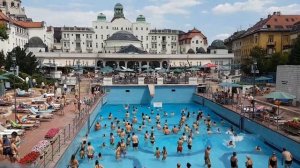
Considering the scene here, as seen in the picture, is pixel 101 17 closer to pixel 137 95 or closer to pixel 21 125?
pixel 137 95

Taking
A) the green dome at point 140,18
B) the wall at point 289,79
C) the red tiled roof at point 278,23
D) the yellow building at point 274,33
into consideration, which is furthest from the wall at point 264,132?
the green dome at point 140,18

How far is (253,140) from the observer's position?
73.0 ft

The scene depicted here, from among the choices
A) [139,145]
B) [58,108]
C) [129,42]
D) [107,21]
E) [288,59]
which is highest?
[107,21]

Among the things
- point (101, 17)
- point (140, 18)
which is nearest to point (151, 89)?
point (101, 17)

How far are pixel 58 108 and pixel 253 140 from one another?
46.2 feet

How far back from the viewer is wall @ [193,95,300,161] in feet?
57.2

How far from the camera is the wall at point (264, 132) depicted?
687 inches

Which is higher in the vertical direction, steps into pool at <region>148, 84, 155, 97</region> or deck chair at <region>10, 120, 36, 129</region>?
steps into pool at <region>148, 84, 155, 97</region>

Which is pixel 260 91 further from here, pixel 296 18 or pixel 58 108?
pixel 296 18

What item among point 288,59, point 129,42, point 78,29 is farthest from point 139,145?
point 78,29

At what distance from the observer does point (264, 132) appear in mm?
21266

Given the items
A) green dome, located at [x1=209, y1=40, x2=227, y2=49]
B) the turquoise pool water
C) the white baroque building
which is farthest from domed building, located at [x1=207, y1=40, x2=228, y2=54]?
the turquoise pool water

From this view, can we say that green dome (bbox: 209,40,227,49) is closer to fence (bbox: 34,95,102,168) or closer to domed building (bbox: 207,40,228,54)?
domed building (bbox: 207,40,228,54)

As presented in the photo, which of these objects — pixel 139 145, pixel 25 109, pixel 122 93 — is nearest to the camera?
pixel 139 145
